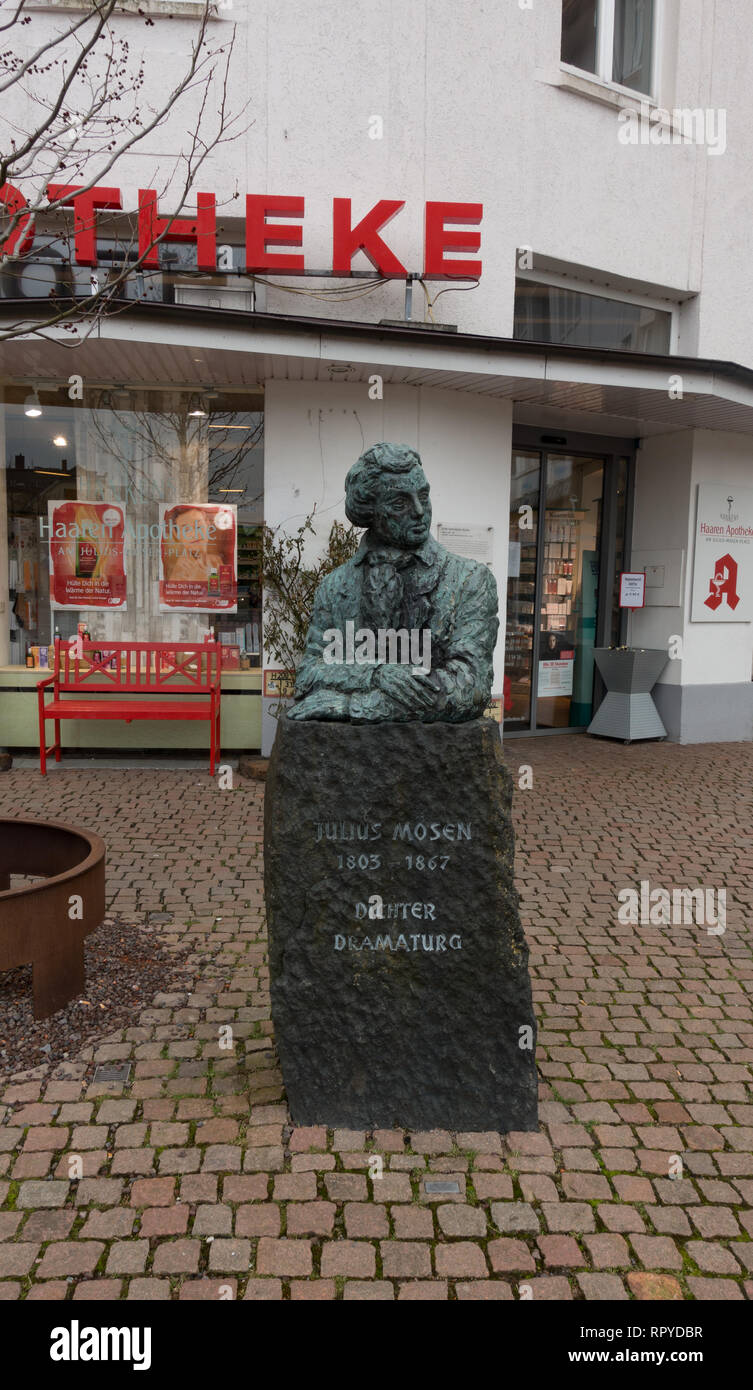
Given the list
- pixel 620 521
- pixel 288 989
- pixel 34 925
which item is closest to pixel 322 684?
pixel 288 989

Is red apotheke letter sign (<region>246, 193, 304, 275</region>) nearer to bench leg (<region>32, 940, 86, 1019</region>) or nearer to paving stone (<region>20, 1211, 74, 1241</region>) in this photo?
bench leg (<region>32, 940, 86, 1019</region>)

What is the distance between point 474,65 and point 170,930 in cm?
844

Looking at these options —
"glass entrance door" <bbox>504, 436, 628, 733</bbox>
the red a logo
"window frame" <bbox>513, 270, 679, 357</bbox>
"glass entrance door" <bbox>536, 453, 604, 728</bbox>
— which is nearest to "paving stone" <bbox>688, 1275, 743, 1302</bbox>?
"glass entrance door" <bbox>504, 436, 628, 733</bbox>

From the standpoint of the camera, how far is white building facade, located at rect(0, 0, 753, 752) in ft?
26.9

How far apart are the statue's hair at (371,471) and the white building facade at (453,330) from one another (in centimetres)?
467

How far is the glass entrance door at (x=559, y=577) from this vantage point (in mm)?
10805

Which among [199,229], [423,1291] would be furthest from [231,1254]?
[199,229]

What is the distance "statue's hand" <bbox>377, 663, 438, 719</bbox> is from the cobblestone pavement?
1494mm

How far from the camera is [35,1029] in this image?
3.87 meters

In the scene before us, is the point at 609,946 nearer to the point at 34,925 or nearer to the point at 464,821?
the point at 464,821

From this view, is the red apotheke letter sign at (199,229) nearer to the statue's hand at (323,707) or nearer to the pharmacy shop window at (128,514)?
the pharmacy shop window at (128,514)

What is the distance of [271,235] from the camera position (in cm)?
796

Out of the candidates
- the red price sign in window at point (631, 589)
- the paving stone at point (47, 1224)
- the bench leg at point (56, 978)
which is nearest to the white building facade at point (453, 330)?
the red price sign in window at point (631, 589)

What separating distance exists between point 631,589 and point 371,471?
8.33 meters
